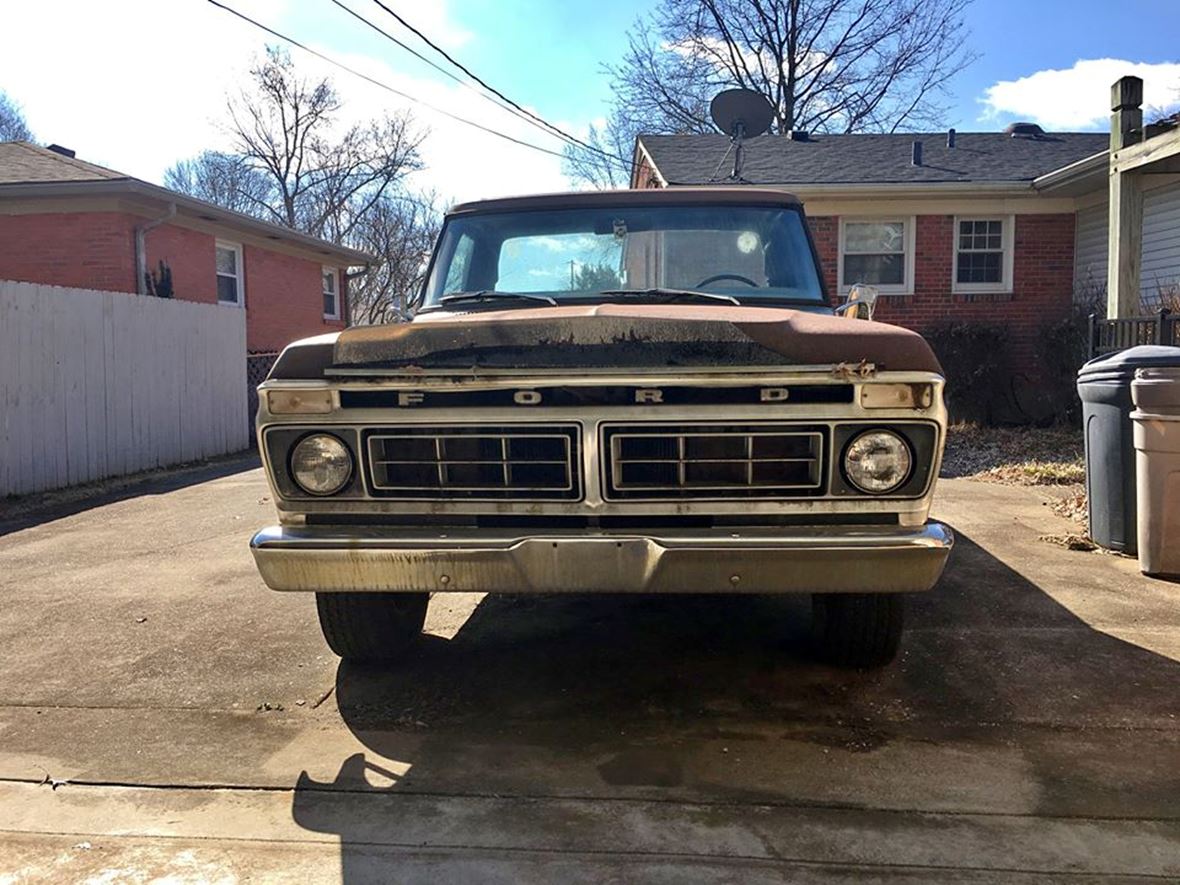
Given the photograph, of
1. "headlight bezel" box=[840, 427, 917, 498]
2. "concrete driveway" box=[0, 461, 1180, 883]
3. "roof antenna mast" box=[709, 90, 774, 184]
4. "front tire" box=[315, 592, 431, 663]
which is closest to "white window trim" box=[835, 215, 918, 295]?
"roof antenna mast" box=[709, 90, 774, 184]

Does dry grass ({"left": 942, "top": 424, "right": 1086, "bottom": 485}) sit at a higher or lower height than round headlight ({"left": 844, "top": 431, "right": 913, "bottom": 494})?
lower

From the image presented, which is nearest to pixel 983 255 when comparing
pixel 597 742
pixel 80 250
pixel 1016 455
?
pixel 1016 455

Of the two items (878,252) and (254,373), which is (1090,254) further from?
(254,373)

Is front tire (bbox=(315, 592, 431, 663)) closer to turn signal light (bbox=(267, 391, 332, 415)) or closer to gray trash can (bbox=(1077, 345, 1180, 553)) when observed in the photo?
turn signal light (bbox=(267, 391, 332, 415))

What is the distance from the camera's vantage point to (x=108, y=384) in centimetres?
A: 1012

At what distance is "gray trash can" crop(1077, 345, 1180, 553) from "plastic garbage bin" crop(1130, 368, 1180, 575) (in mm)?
203

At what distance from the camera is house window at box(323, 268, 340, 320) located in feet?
70.7

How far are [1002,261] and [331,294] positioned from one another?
14.5m

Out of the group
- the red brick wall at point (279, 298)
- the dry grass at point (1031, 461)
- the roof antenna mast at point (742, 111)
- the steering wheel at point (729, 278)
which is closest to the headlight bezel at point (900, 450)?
the steering wheel at point (729, 278)

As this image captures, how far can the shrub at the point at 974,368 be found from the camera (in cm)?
1297

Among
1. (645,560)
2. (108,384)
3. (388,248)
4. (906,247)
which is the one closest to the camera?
(645,560)

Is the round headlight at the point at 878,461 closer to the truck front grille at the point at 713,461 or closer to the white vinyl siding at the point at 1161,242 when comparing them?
the truck front grille at the point at 713,461

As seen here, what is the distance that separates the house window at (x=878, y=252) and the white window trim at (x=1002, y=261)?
66cm

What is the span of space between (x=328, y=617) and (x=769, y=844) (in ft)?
6.31
